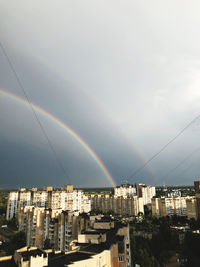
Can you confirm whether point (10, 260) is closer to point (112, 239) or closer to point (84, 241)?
point (84, 241)

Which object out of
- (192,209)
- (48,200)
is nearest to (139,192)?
(192,209)

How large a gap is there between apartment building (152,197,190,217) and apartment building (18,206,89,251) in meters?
26.0

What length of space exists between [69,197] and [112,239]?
28417mm

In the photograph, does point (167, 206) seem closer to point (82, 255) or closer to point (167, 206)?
point (167, 206)

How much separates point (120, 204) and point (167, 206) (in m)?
10.1

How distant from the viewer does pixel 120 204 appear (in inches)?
1762

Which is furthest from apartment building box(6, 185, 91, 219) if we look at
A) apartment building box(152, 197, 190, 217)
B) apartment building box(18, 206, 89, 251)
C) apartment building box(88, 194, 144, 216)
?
apartment building box(152, 197, 190, 217)

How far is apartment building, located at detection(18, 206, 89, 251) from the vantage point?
1782 cm

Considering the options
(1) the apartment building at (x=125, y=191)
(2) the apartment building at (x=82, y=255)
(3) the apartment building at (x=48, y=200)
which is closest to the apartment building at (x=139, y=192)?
(1) the apartment building at (x=125, y=191)

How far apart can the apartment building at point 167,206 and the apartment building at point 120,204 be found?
11.5ft

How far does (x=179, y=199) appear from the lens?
4359cm

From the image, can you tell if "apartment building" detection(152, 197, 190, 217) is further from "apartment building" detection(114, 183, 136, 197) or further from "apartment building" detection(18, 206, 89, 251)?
"apartment building" detection(18, 206, 89, 251)

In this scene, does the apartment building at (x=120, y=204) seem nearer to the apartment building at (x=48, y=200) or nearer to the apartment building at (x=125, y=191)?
the apartment building at (x=48, y=200)

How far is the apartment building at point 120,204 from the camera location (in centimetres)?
4206
